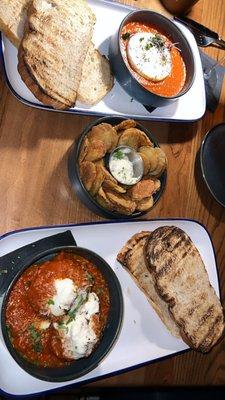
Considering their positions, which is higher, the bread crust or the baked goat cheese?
the bread crust

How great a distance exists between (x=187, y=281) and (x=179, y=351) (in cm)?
29

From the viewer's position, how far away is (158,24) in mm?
1941

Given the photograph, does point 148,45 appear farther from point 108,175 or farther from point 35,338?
point 35,338

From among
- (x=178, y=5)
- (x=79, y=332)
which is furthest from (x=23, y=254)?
(x=178, y=5)

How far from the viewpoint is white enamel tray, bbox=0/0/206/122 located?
1.61 metres

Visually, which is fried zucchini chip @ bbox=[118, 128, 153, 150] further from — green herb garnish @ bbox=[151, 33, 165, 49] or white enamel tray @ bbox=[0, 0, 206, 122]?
green herb garnish @ bbox=[151, 33, 165, 49]

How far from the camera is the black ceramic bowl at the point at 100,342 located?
4.35 ft

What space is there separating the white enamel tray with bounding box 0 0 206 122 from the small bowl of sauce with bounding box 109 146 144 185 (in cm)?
17

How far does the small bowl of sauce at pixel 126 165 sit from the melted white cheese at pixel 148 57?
352 mm

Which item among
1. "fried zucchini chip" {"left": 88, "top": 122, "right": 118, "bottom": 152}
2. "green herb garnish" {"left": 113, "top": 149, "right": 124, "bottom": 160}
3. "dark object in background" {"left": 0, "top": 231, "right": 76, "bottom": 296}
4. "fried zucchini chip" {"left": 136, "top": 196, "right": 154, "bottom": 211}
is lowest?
"dark object in background" {"left": 0, "top": 231, "right": 76, "bottom": 296}

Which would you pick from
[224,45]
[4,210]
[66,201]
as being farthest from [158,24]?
[4,210]

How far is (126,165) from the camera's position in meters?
1.71

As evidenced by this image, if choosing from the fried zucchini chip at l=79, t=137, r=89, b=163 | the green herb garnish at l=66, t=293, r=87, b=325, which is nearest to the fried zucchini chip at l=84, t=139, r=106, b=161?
the fried zucchini chip at l=79, t=137, r=89, b=163

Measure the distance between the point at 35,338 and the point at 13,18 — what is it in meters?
1.03
